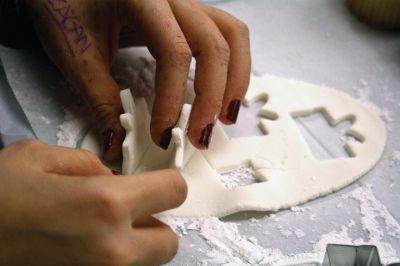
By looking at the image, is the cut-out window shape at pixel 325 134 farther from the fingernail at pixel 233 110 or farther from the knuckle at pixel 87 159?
the knuckle at pixel 87 159

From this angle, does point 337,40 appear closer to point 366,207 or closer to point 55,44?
point 366,207

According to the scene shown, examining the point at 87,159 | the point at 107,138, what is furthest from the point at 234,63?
the point at 87,159

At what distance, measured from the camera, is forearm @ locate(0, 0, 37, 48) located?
975 mm

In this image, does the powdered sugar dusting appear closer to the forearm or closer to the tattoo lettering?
the tattoo lettering

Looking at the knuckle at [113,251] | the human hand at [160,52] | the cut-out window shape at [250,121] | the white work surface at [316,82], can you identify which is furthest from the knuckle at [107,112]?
the knuckle at [113,251]

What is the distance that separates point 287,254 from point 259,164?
16 cm

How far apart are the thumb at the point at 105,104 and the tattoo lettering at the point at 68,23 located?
0.05m

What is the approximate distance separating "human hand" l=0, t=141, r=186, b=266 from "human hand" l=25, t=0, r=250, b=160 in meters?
0.23

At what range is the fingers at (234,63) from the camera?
875 millimetres

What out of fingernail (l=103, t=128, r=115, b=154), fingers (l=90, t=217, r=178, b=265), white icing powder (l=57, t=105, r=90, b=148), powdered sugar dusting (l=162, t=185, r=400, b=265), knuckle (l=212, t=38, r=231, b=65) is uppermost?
knuckle (l=212, t=38, r=231, b=65)

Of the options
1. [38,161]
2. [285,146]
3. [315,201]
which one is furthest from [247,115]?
[38,161]

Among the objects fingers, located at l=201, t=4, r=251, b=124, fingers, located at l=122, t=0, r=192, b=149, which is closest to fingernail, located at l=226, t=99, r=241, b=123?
fingers, located at l=201, t=4, r=251, b=124

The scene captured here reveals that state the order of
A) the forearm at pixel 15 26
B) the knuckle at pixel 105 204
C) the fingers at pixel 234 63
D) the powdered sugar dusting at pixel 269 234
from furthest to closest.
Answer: the forearm at pixel 15 26
the fingers at pixel 234 63
the powdered sugar dusting at pixel 269 234
the knuckle at pixel 105 204

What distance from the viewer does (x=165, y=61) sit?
811 millimetres
